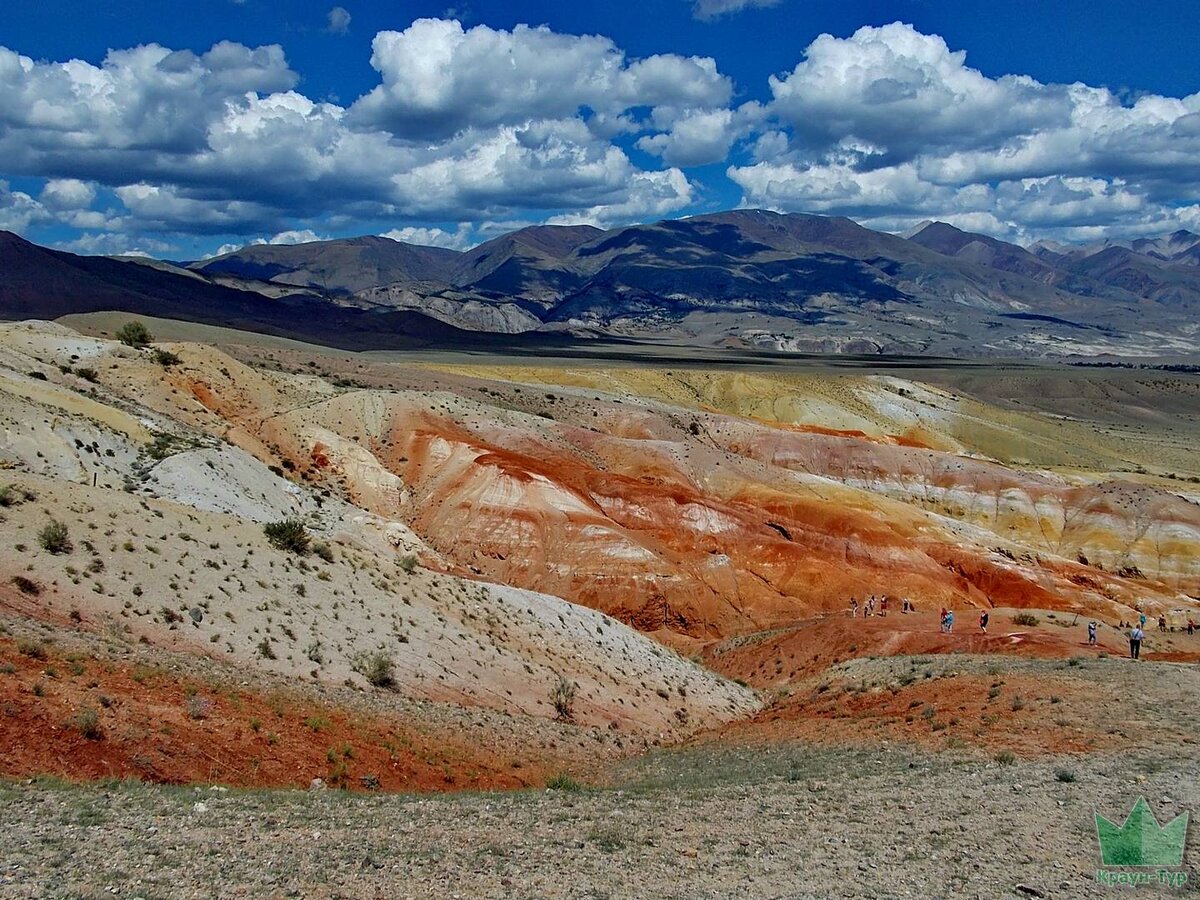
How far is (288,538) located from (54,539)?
716 cm

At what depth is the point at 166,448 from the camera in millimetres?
38031

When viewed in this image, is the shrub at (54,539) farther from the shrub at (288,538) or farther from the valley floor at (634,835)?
the valley floor at (634,835)

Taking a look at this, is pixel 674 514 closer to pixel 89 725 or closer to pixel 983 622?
pixel 983 622

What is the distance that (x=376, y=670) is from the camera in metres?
21.8

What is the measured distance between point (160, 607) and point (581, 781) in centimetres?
1072

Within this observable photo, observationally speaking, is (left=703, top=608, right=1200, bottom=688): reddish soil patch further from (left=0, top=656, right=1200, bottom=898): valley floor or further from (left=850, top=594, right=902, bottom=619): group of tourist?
(left=0, top=656, right=1200, bottom=898): valley floor

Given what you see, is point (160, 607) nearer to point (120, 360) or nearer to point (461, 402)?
point (120, 360)

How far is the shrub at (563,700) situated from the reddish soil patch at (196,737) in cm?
464

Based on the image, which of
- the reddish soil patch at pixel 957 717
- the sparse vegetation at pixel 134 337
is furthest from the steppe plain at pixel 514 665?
the sparse vegetation at pixel 134 337

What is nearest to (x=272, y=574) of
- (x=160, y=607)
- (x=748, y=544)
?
(x=160, y=607)

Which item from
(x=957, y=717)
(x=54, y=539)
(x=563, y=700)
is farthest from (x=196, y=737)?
(x=957, y=717)

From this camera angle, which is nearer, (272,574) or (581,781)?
(581,781)

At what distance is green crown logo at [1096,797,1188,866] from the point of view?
11.6 metres

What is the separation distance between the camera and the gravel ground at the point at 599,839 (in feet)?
32.9
